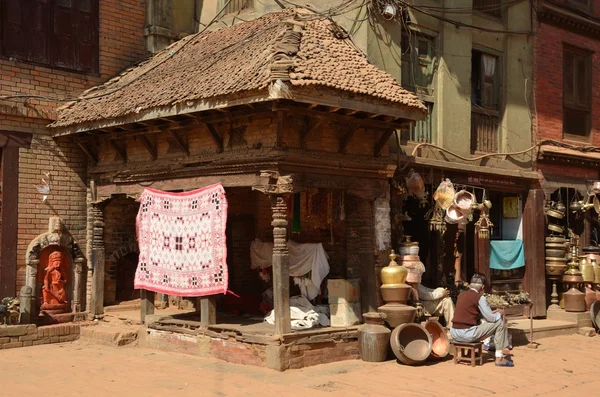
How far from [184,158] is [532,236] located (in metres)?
7.73

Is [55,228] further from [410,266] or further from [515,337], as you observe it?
[515,337]

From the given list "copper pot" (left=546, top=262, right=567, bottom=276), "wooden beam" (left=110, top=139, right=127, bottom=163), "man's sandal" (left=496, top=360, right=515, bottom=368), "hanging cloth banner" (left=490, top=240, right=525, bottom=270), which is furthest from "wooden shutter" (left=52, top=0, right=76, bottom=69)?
"copper pot" (left=546, top=262, right=567, bottom=276)

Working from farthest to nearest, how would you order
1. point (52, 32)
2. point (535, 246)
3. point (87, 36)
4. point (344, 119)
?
1. point (535, 246)
2. point (87, 36)
3. point (52, 32)
4. point (344, 119)

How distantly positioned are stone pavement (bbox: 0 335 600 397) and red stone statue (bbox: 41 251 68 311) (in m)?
1.44

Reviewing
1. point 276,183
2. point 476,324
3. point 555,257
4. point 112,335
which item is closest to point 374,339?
point 476,324

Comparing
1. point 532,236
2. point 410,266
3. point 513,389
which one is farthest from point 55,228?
point 532,236

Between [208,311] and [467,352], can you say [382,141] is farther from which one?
[208,311]

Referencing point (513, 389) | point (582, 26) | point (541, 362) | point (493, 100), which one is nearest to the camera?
point (513, 389)

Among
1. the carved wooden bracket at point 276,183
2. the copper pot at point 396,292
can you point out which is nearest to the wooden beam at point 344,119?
the carved wooden bracket at point 276,183

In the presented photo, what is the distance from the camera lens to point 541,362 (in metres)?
11.9

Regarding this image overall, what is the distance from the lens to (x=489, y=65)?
15.1 meters

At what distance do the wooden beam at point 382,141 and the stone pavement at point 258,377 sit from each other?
3.46 m

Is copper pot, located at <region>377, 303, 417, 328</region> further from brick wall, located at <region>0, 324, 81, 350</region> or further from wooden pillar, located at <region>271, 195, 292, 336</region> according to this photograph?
brick wall, located at <region>0, 324, 81, 350</region>

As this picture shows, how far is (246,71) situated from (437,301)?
17.3 feet
